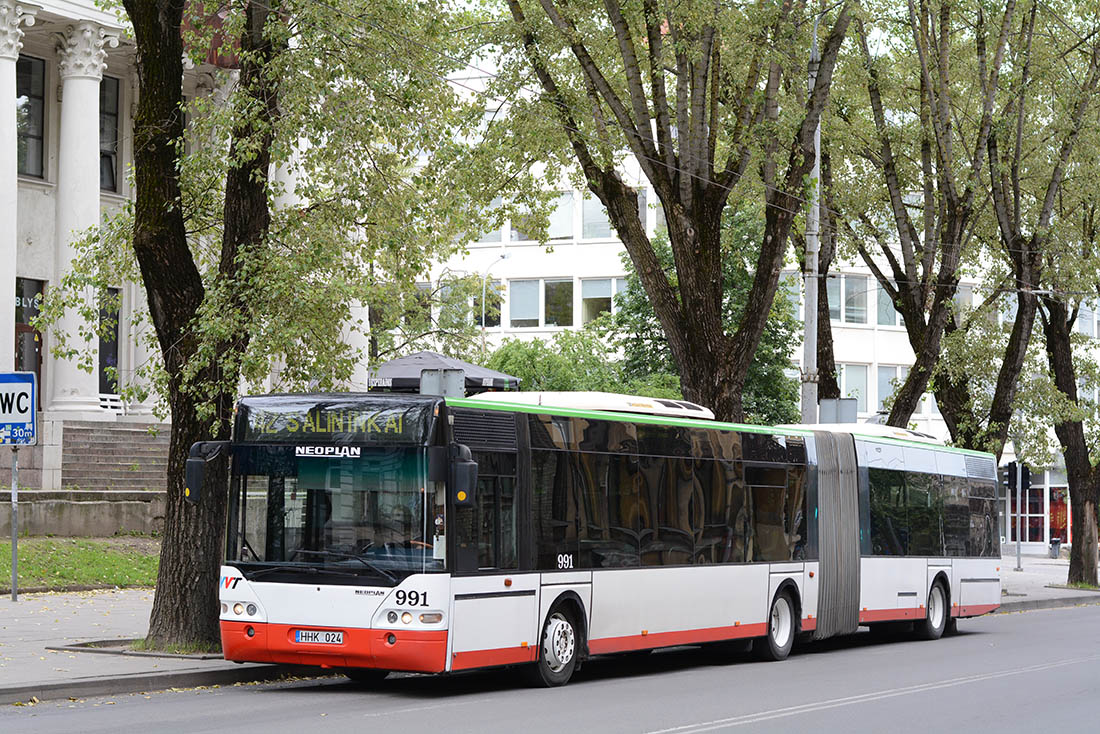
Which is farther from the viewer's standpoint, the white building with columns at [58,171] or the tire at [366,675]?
the white building with columns at [58,171]

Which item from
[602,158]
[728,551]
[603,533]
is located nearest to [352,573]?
[603,533]

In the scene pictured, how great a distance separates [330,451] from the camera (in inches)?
587

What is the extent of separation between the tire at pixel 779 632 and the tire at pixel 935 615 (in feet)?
15.8

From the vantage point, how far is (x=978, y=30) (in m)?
28.7

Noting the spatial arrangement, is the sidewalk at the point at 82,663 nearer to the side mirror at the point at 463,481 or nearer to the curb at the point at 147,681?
the curb at the point at 147,681

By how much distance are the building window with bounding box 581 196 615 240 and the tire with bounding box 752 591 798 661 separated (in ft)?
144

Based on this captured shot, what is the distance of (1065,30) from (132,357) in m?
23.4

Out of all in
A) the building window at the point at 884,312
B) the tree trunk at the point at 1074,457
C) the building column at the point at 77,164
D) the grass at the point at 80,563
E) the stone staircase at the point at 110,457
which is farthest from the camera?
the building window at the point at 884,312

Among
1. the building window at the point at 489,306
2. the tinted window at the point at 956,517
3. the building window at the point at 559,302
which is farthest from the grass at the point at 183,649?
the building window at the point at 559,302

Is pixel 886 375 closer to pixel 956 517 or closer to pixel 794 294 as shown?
pixel 794 294

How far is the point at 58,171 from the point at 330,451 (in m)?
25.5

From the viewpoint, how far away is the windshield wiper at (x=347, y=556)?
14.5 metres

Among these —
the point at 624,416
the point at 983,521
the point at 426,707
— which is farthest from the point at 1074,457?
the point at 426,707

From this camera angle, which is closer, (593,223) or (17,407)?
(17,407)
